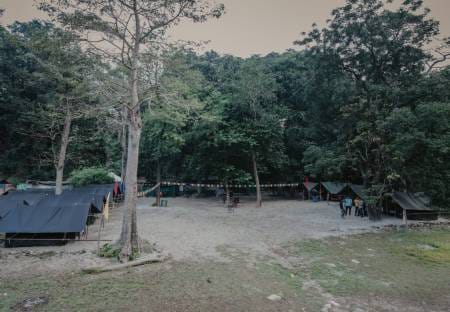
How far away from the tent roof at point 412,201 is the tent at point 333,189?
21.4 feet

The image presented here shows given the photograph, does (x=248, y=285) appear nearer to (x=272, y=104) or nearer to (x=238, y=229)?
(x=238, y=229)

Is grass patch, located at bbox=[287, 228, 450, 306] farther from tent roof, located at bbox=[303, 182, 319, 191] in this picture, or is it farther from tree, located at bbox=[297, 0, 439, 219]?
tent roof, located at bbox=[303, 182, 319, 191]

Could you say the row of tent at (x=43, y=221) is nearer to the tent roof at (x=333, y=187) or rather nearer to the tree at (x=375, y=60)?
the tree at (x=375, y=60)

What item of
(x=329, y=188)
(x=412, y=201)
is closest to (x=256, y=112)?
(x=329, y=188)

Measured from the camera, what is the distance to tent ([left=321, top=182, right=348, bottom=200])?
24152mm

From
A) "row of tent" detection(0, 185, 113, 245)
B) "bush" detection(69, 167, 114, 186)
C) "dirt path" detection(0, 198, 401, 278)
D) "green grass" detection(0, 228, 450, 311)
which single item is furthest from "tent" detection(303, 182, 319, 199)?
"row of tent" detection(0, 185, 113, 245)

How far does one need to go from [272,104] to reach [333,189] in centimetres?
978

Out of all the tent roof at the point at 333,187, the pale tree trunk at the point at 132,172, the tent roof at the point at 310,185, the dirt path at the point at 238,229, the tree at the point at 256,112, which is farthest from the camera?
the tent roof at the point at 310,185

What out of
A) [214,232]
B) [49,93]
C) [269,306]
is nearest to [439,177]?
[214,232]

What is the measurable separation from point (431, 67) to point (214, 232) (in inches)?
573

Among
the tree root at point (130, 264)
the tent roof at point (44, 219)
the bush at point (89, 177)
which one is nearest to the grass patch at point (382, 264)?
the tree root at point (130, 264)

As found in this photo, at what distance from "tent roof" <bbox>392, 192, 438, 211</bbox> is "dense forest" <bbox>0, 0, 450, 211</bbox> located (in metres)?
0.88

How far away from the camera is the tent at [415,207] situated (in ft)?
53.1

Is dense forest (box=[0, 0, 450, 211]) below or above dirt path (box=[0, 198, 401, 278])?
above
